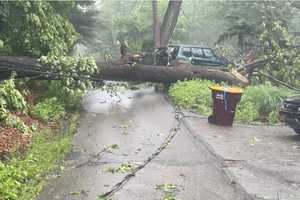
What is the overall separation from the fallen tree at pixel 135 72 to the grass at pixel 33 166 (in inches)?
98.6

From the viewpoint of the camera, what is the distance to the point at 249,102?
53.1ft

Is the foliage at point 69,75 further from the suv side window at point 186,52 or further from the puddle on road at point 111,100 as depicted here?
the suv side window at point 186,52

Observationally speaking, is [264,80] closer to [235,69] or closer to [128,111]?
[235,69]

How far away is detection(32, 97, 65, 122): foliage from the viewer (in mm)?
13336

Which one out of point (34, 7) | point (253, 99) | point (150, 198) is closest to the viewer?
point (150, 198)

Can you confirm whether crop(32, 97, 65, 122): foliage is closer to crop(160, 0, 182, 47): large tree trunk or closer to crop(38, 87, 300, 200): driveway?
crop(38, 87, 300, 200): driveway

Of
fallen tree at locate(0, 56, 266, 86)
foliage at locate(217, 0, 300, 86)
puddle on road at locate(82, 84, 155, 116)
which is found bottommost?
puddle on road at locate(82, 84, 155, 116)

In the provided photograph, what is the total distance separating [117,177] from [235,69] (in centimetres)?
1361

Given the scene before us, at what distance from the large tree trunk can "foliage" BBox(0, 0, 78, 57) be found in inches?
489

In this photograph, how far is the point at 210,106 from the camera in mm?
16641

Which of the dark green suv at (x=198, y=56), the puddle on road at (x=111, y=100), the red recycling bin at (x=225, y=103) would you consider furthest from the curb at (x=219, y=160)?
the dark green suv at (x=198, y=56)

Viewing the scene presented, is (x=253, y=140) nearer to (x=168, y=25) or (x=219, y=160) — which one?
(x=219, y=160)

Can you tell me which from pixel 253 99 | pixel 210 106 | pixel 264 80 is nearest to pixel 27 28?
pixel 210 106

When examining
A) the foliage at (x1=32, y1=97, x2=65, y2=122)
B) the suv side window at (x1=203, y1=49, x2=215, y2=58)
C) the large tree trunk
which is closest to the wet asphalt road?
the foliage at (x1=32, y1=97, x2=65, y2=122)
